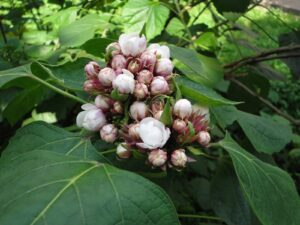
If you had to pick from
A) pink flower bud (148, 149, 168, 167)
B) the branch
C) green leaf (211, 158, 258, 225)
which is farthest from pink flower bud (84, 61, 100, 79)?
the branch

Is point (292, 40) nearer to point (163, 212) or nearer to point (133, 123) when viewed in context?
point (133, 123)

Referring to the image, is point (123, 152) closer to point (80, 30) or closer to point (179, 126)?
point (179, 126)

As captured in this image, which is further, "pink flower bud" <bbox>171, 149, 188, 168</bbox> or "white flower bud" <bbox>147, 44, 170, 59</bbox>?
"white flower bud" <bbox>147, 44, 170, 59</bbox>

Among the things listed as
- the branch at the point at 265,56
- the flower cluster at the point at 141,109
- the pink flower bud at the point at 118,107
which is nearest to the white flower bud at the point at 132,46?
the flower cluster at the point at 141,109

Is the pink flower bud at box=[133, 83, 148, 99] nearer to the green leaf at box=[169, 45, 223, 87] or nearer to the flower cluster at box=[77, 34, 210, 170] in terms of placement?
the flower cluster at box=[77, 34, 210, 170]

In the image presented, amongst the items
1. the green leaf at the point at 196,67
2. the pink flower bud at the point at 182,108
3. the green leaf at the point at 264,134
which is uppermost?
the pink flower bud at the point at 182,108

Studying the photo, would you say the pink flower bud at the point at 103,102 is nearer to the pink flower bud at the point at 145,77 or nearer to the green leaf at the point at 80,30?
the pink flower bud at the point at 145,77
